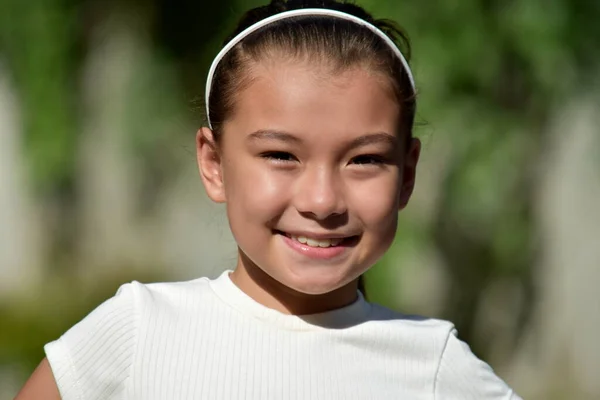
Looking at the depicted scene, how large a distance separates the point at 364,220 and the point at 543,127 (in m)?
2.79

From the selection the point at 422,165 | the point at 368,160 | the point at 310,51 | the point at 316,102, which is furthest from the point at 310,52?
the point at 422,165

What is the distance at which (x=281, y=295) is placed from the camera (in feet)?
6.77

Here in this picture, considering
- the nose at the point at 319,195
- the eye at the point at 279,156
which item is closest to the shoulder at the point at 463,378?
the nose at the point at 319,195

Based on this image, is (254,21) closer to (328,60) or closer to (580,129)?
(328,60)

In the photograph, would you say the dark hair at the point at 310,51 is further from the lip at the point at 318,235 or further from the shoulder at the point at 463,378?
the shoulder at the point at 463,378

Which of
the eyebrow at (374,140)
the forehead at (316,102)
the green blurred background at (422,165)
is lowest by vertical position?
the green blurred background at (422,165)

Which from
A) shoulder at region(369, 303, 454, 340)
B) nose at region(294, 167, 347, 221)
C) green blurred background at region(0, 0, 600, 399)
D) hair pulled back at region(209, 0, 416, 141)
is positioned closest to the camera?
nose at region(294, 167, 347, 221)

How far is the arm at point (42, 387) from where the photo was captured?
193 centimetres

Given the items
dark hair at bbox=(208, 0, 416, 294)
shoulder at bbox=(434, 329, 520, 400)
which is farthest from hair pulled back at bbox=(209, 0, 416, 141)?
shoulder at bbox=(434, 329, 520, 400)

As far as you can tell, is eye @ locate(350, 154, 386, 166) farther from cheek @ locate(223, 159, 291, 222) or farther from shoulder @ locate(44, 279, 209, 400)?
shoulder @ locate(44, 279, 209, 400)

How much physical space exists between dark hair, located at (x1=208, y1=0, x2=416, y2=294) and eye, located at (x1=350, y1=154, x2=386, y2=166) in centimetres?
11

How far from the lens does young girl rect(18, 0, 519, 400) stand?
1898 mm

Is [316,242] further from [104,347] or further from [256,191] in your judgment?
[104,347]

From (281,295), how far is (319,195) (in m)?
0.30
